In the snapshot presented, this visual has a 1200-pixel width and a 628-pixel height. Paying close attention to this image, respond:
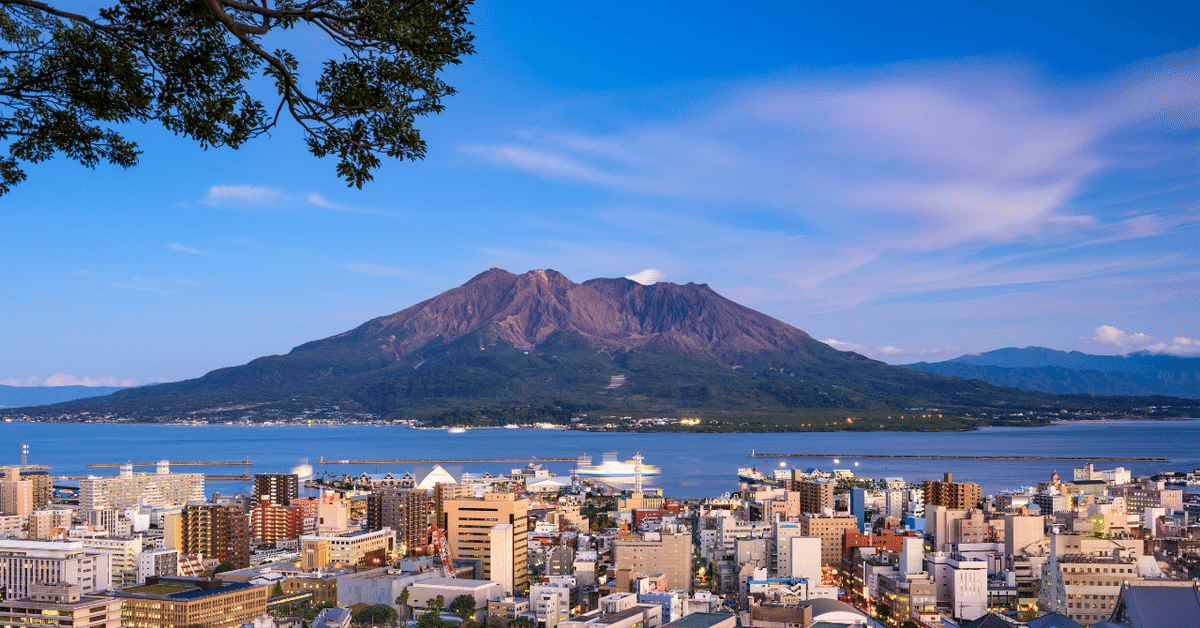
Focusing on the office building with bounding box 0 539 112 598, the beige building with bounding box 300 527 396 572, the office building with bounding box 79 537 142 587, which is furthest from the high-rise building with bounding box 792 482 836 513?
the office building with bounding box 0 539 112 598

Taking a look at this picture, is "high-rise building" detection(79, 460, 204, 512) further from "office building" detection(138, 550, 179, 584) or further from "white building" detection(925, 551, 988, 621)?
"white building" detection(925, 551, 988, 621)

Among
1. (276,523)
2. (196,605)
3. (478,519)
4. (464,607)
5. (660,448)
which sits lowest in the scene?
(660,448)

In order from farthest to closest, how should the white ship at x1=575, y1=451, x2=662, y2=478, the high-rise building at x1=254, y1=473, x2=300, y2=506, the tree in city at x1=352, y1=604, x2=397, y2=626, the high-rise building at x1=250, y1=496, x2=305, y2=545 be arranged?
the white ship at x1=575, y1=451, x2=662, y2=478
the high-rise building at x1=254, y1=473, x2=300, y2=506
the high-rise building at x1=250, y1=496, x2=305, y2=545
the tree in city at x1=352, y1=604, x2=397, y2=626

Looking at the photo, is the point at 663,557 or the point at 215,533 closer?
the point at 663,557

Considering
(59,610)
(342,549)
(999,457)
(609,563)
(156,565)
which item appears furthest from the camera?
(999,457)

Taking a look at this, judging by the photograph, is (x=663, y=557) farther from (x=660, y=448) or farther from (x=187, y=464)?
(x=660, y=448)

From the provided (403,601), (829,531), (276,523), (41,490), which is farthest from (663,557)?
(41,490)
